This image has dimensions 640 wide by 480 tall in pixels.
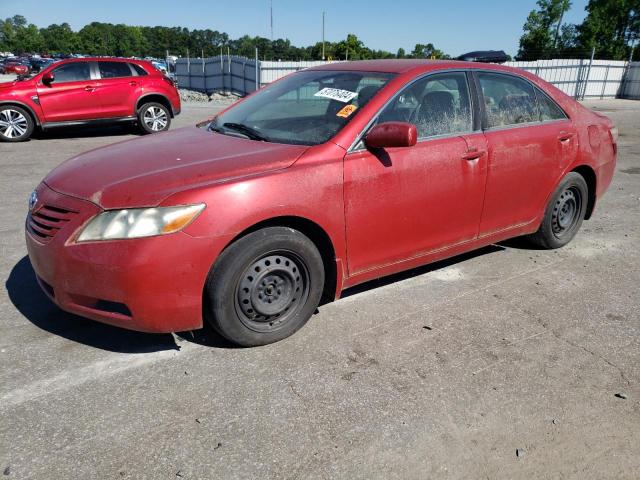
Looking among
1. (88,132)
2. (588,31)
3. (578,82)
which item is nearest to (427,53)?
(588,31)

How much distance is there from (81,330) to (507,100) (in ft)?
11.4

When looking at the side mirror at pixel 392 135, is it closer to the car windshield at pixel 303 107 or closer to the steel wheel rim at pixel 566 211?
the car windshield at pixel 303 107

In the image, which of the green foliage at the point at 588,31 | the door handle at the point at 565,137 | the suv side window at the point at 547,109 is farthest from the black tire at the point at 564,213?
the green foliage at the point at 588,31

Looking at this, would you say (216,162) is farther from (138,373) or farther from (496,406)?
(496,406)

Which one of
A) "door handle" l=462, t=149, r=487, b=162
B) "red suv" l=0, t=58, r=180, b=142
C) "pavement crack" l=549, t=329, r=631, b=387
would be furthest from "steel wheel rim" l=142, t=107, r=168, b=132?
"pavement crack" l=549, t=329, r=631, b=387

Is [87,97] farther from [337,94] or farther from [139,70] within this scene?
[337,94]

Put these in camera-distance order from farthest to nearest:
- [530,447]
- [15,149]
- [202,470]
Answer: [15,149], [530,447], [202,470]

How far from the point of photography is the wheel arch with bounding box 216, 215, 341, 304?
3049mm

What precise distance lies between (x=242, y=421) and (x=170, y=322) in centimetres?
68

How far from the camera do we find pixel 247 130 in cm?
377

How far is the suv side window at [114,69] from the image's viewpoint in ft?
38.0

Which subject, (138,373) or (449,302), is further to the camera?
(449,302)

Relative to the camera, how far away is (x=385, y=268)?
12.0 ft

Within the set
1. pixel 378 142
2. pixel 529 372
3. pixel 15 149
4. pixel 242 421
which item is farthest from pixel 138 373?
pixel 15 149
